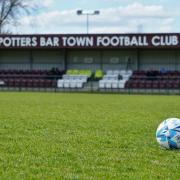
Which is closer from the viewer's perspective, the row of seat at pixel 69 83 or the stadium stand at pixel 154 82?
the stadium stand at pixel 154 82

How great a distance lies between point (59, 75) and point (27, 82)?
3922mm

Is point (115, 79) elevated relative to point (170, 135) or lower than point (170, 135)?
elevated

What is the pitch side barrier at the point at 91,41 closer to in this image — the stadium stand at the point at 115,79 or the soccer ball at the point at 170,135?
the stadium stand at the point at 115,79

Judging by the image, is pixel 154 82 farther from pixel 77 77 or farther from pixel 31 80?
pixel 31 80

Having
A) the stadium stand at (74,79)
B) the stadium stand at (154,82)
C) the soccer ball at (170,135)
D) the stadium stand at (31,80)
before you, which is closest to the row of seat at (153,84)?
the stadium stand at (154,82)

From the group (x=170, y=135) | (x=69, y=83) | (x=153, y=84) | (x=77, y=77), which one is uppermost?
(x=77, y=77)

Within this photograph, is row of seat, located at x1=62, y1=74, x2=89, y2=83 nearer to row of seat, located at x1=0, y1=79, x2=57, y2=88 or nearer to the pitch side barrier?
row of seat, located at x1=0, y1=79, x2=57, y2=88

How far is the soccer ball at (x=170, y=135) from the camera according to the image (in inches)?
347

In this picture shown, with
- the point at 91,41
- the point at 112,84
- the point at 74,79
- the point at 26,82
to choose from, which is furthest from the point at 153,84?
the point at 26,82

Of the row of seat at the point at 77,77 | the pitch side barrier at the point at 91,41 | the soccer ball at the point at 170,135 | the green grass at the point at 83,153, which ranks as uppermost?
the pitch side barrier at the point at 91,41

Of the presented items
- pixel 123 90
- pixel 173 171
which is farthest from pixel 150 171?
pixel 123 90

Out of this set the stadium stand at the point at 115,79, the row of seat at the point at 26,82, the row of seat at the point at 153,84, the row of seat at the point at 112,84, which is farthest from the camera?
the row of seat at the point at 26,82

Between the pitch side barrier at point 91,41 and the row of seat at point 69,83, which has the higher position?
the pitch side barrier at point 91,41

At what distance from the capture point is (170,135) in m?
8.80
